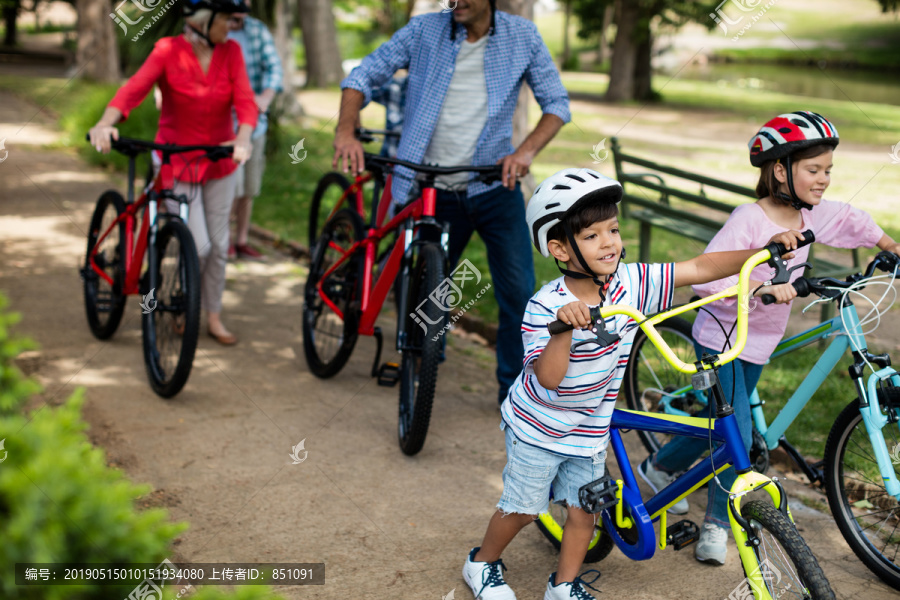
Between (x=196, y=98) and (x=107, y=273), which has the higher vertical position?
(x=196, y=98)

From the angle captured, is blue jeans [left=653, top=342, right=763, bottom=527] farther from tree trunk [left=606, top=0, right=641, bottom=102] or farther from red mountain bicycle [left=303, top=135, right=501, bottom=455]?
tree trunk [left=606, top=0, right=641, bottom=102]

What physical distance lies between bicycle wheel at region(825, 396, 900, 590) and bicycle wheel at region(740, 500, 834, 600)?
32.9 inches

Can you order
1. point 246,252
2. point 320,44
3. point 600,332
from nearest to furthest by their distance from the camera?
point 600,332
point 246,252
point 320,44

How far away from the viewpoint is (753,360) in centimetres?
334

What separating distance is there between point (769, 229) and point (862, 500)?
1.38 m

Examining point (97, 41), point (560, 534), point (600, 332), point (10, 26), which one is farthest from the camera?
point (10, 26)

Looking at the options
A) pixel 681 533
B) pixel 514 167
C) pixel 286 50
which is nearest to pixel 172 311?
pixel 514 167

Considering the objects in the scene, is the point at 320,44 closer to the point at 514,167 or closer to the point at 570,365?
the point at 514,167

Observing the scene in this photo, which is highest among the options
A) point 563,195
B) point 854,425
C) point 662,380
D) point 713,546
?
point 563,195

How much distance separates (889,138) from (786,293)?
57.5 ft

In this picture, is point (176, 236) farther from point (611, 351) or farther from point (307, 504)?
point (611, 351)

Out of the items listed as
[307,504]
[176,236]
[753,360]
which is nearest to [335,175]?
[176,236]

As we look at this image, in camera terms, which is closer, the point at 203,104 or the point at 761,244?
the point at 761,244

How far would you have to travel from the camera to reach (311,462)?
4.29 metres
